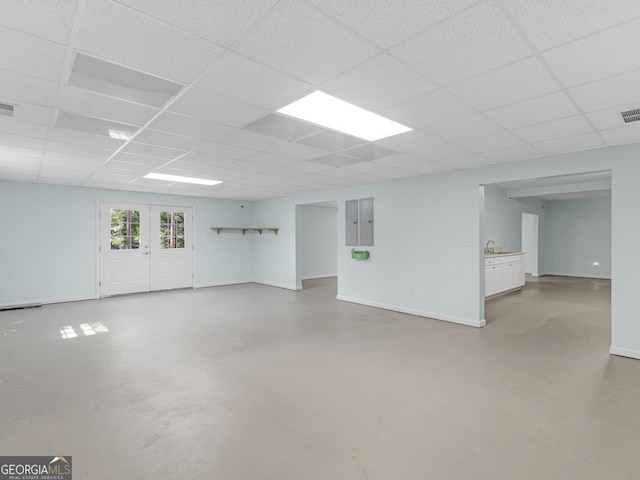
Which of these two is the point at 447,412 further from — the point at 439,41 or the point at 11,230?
the point at 11,230

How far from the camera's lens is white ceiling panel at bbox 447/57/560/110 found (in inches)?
83.0

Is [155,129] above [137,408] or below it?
above

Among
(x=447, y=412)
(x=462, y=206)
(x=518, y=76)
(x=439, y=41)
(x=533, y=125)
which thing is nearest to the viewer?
(x=439, y=41)

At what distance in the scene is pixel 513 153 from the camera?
4090mm

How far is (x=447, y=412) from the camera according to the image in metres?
2.52

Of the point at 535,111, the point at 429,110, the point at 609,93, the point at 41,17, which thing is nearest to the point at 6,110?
the point at 41,17

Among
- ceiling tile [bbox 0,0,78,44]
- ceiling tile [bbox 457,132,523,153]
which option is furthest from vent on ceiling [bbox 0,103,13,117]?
ceiling tile [bbox 457,132,523,153]

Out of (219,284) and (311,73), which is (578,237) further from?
(311,73)

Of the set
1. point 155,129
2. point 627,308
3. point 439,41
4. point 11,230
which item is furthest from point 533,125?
point 11,230

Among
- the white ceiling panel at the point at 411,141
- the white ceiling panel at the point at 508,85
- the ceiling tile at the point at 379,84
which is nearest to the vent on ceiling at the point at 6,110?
the ceiling tile at the point at 379,84

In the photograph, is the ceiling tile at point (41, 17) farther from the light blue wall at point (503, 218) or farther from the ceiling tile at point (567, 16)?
the light blue wall at point (503, 218)

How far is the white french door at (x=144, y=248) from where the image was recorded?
743 centimetres

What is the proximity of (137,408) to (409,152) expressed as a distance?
3752 mm

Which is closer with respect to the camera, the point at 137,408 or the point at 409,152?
the point at 137,408
